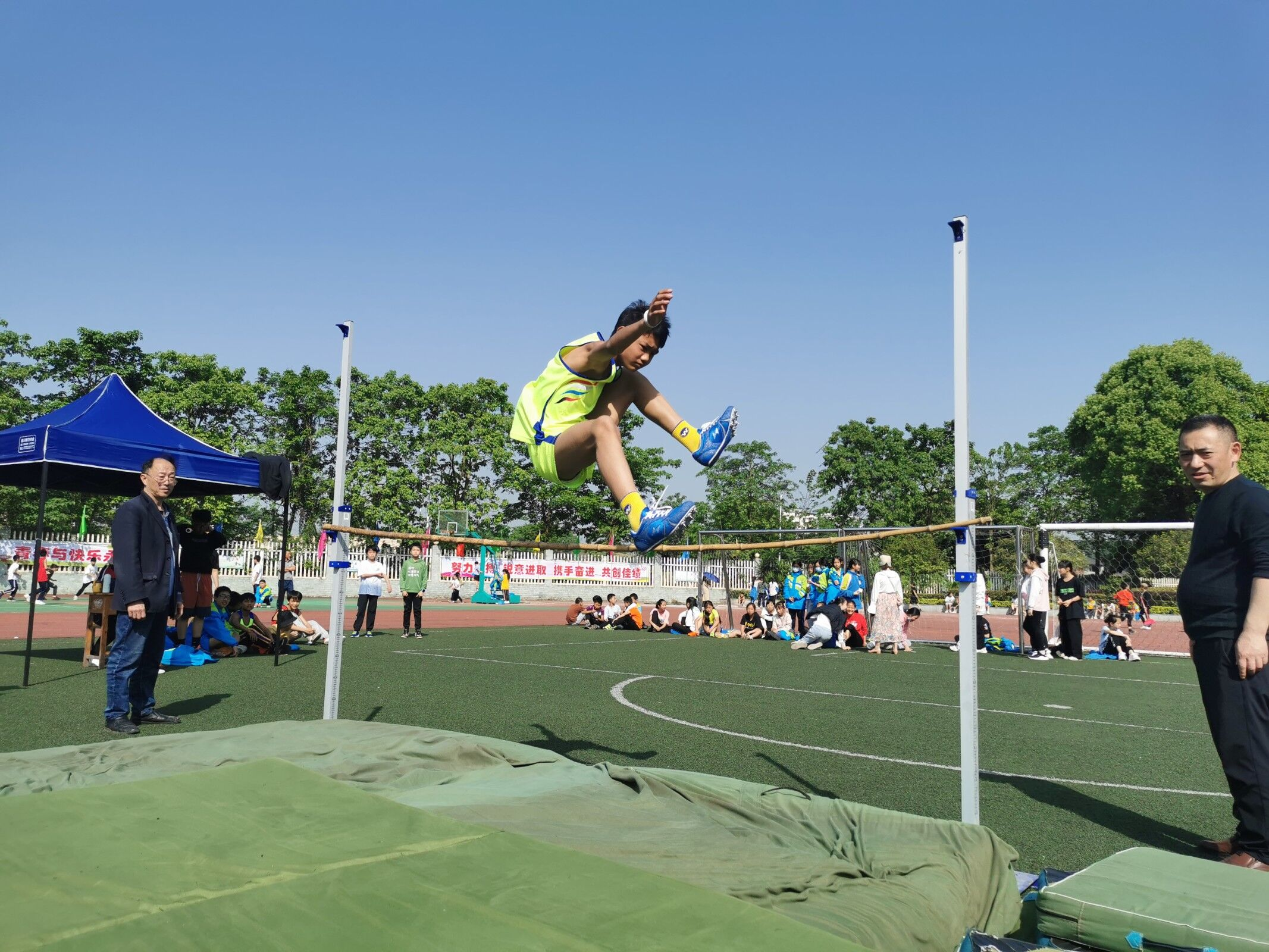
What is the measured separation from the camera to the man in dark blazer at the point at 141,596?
5605 millimetres

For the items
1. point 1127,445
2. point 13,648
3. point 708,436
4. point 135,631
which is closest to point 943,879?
point 708,436

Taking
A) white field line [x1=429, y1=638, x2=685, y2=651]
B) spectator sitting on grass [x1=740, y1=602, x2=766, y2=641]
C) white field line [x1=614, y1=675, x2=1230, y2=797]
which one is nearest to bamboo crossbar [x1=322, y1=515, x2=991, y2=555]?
white field line [x1=614, y1=675, x2=1230, y2=797]

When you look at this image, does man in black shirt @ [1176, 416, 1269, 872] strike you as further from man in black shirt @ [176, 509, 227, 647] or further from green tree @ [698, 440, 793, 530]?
green tree @ [698, 440, 793, 530]

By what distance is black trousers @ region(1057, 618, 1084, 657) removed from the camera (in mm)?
14203

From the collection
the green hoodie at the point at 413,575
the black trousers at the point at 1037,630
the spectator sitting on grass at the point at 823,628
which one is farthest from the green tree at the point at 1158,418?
the green hoodie at the point at 413,575

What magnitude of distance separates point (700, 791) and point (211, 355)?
34.5 meters

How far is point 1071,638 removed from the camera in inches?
563

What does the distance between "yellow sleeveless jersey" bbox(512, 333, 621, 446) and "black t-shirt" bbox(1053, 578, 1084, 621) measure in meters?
11.7

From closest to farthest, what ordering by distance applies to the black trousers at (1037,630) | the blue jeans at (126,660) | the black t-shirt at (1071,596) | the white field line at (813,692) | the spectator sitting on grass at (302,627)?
the blue jeans at (126,660) < the white field line at (813,692) < the spectator sitting on grass at (302,627) < the black t-shirt at (1071,596) < the black trousers at (1037,630)

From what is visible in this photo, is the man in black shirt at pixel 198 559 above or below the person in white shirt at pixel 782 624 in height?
above

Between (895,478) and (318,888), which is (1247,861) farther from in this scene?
(895,478)

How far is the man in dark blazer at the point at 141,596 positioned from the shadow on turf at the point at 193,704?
1.73 ft

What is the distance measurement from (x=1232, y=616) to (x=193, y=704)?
269 inches

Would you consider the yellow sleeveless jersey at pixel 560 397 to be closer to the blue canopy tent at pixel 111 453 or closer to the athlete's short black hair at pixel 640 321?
the athlete's short black hair at pixel 640 321
